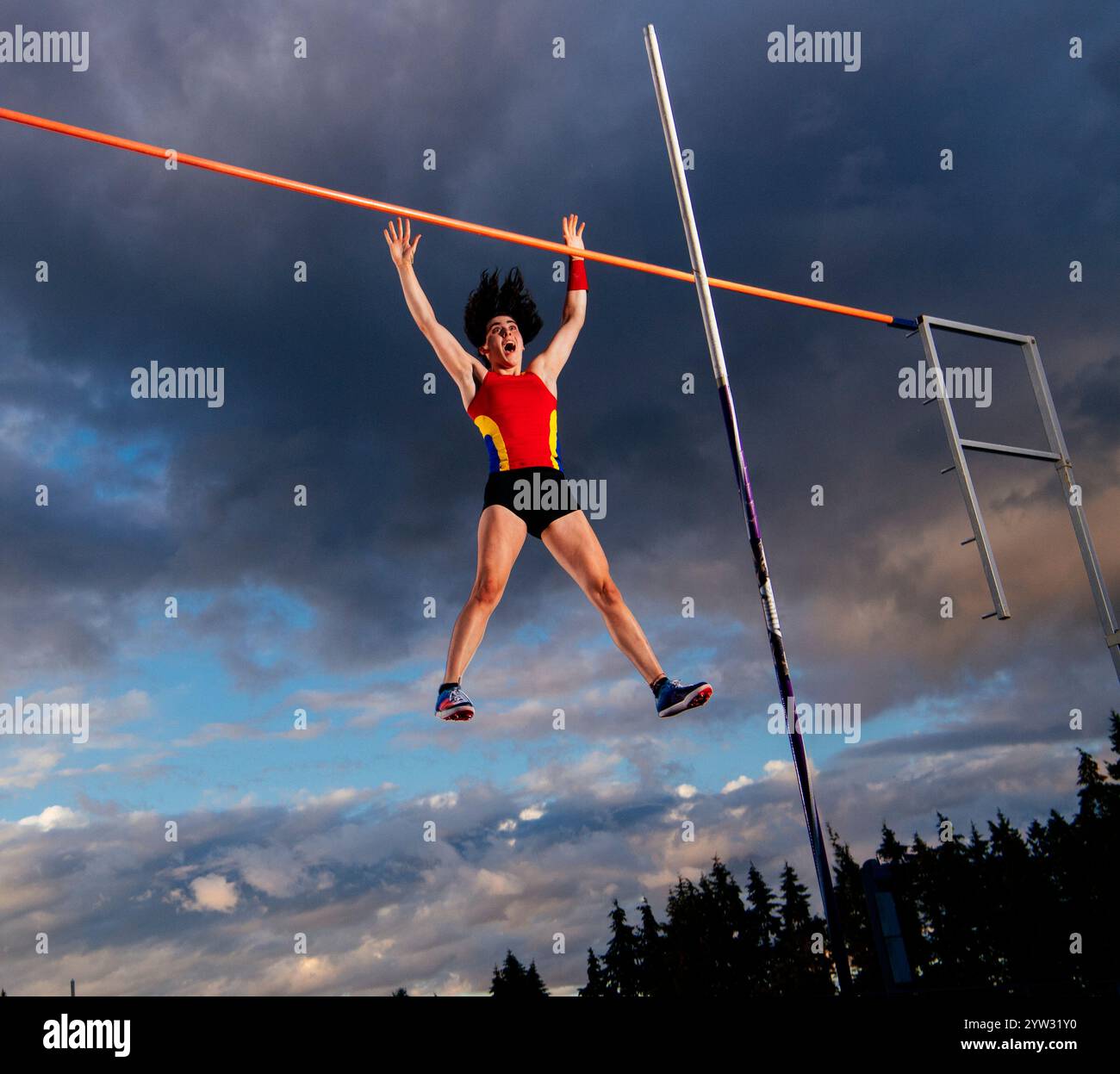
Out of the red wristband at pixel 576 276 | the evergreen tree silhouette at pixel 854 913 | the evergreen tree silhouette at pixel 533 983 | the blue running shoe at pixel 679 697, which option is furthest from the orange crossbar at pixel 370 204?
the evergreen tree silhouette at pixel 533 983

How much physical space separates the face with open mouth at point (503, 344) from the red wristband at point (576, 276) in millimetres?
668

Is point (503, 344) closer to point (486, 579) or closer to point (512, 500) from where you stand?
point (512, 500)

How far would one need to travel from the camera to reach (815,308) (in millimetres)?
11102

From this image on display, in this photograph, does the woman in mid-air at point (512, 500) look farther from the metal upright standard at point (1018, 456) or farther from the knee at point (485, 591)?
the metal upright standard at point (1018, 456)

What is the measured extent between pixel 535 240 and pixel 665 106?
1.62 m

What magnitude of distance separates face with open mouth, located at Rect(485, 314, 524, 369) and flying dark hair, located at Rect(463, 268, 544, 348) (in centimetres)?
19

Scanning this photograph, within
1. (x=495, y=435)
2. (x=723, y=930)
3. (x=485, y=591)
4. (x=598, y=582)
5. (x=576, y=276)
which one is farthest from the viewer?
(x=723, y=930)

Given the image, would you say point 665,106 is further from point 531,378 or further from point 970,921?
point 970,921

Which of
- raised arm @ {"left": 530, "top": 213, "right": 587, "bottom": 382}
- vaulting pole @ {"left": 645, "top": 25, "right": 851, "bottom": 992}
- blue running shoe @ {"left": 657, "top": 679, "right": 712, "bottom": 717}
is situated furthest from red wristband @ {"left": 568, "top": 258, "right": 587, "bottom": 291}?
blue running shoe @ {"left": 657, "top": 679, "right": 712, "bottom": 717}

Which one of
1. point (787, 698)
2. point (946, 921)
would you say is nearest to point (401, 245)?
point (787, 698)

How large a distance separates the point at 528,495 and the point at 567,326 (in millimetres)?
1834

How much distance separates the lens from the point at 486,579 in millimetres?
8461

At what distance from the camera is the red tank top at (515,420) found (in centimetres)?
887
